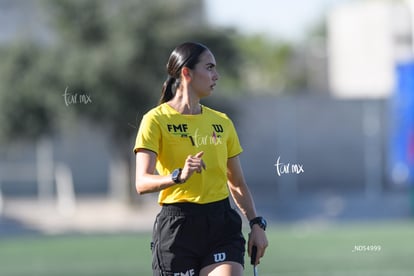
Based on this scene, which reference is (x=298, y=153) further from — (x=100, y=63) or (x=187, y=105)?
(x=187, y=105)

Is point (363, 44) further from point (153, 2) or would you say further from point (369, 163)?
point (153, 2)

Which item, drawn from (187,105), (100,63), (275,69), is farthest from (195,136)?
(275,69)

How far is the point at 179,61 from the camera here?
20.3 feet

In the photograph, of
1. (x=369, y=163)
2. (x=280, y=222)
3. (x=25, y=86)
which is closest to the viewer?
(x=25, y=86)

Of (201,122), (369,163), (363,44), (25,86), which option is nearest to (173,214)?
(201,122)

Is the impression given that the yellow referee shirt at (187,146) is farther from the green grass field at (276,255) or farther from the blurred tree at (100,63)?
the blurred tree at (100,63)

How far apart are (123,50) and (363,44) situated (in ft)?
59.5

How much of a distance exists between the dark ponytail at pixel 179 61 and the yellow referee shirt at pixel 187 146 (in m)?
0.16

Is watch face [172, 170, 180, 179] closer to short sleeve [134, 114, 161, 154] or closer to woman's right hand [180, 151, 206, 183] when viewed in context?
woman's right hand [180, 151, 206, 183]

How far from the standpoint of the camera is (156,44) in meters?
28.3

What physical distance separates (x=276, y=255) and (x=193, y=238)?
36.4 feet

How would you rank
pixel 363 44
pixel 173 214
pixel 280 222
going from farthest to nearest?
pixel 363 44, pixel 280 222, pixel 173 214

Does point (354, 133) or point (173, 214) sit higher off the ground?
point (354, 133)

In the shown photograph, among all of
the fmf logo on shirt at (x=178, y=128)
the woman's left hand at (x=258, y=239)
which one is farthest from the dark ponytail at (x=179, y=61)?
the woman's left hand at (x=258, y=239)
